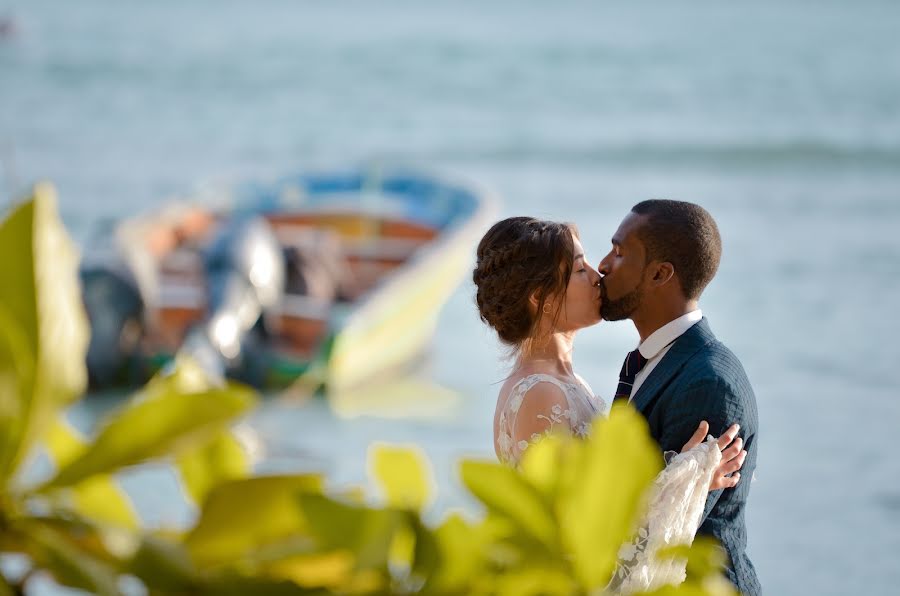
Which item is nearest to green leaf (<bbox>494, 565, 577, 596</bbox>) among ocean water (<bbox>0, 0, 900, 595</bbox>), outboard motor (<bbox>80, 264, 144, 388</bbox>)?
ocean water (<bbox>0, 0, 900, 595</bbox>)

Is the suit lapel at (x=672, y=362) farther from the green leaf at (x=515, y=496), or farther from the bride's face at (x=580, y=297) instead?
the green leaf at (x=515, y=496)

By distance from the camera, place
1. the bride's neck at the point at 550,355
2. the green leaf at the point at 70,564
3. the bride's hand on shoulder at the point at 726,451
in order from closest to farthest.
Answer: the green leaf at the point at 70,564 < the bride's hand on shoulder at the point at 726,451 < the bride's neck at the point at 550,355

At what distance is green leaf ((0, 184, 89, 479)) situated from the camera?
18.3 inches

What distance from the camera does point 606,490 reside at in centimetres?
47

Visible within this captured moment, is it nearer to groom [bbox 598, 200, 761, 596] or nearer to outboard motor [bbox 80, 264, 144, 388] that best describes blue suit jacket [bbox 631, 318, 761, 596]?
groom [bbox 598, 200, 761, 596]

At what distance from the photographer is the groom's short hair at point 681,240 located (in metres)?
2.04

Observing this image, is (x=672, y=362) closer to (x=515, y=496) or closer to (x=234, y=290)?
(x=515, y=496)

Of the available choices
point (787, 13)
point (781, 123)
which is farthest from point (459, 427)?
point (787, 13)

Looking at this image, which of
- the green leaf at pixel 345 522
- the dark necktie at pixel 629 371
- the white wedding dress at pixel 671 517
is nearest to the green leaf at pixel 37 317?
the green leaf at pixel 345 522

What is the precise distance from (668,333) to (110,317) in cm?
641

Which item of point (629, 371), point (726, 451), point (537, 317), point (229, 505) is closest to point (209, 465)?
→ point (229, 505)

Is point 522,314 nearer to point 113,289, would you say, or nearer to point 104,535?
point 104,535

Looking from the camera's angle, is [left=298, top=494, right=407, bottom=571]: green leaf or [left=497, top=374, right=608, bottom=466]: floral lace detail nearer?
[left=298, top=494, right=407, bottom=571]: green leaf

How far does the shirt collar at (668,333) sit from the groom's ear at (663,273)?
70 millimetres
